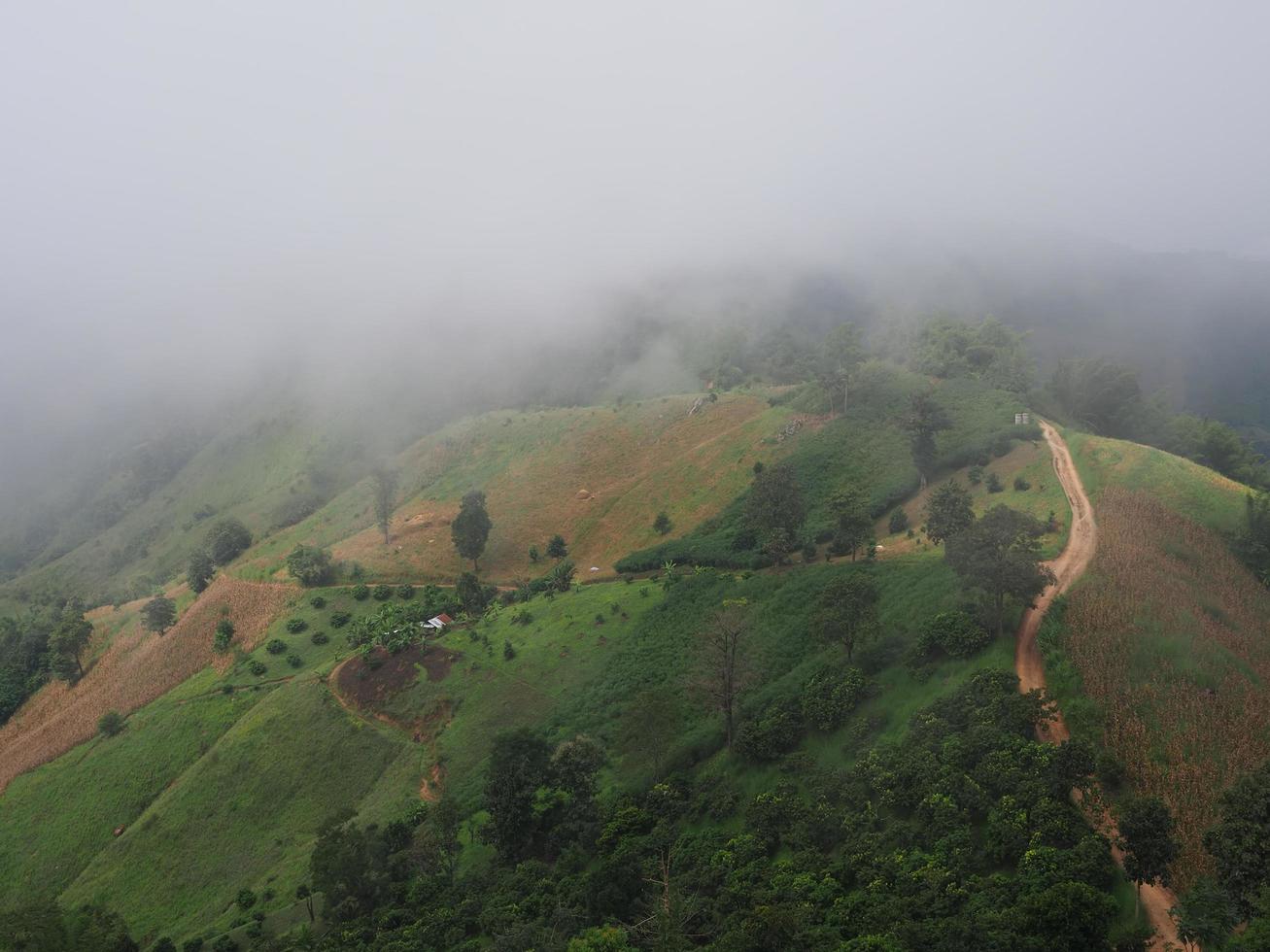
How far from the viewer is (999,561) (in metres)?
34.0

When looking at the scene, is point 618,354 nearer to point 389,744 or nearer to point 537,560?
point 537,560

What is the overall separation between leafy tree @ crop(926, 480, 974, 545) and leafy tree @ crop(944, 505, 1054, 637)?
6057 millimetres

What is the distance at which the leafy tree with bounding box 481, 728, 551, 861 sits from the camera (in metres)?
36.4

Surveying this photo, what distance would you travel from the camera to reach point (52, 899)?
4641cm

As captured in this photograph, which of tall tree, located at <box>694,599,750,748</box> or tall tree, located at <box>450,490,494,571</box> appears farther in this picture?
tall tree, located at <box>450,490,494,571</box>

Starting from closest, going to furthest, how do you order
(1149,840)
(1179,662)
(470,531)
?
(1149,840) → (1179,662) → (470,531)

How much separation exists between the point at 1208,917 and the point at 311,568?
73.7 meters

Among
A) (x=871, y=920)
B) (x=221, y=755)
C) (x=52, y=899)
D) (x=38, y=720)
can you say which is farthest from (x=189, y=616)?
(x=871, y=920)

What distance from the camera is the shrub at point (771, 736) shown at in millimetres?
36312

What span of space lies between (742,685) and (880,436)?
→ 42.0 m

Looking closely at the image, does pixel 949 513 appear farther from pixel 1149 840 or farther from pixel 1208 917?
pixel 1208 917

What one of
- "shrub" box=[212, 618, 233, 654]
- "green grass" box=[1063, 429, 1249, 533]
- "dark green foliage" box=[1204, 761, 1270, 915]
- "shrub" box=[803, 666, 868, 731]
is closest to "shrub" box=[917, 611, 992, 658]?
"shrub" box=[803, 666, 868, 731]

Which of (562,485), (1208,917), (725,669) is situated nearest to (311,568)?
(562,485)

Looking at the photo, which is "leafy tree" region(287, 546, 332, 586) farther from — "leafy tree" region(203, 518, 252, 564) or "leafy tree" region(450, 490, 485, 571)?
"leafy tree" region(203, 518, 252, 564)
